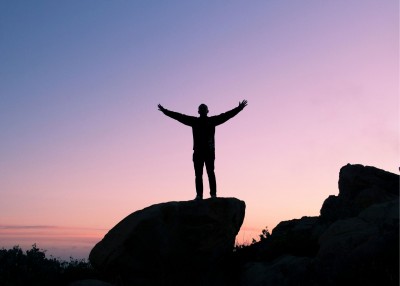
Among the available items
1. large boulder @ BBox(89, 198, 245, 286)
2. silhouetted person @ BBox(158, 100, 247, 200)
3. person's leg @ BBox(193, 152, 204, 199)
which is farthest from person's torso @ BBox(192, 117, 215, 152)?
large boulder @ BBox(89, 198, 245, 286)

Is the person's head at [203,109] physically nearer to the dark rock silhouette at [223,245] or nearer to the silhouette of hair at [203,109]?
the silhouette of hair at [203,109]

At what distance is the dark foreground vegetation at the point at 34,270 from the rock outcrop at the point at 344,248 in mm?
5369

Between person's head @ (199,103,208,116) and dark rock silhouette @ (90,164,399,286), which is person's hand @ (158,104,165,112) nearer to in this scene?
person's head @ (199,103,208,116)

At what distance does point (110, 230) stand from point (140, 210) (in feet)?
3.60

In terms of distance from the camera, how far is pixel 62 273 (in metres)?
15.2

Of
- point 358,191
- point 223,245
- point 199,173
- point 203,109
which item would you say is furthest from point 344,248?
point 203,109

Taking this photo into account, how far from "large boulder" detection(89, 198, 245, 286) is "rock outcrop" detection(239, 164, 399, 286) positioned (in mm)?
1168

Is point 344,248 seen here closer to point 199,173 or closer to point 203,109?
point 199,173

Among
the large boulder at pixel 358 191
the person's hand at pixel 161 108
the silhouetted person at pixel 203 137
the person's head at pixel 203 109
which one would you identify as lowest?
the large boulder at pixel 358 191

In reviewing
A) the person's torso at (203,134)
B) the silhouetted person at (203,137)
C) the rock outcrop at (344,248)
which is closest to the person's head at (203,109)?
the silhouetted person at (203,137)

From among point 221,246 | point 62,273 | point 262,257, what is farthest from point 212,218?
point 62,273

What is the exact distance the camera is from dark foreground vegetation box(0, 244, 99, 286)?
14.0m

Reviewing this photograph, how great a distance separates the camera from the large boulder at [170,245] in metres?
13.8

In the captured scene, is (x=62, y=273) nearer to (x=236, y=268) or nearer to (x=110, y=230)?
(x=110, y=230)
